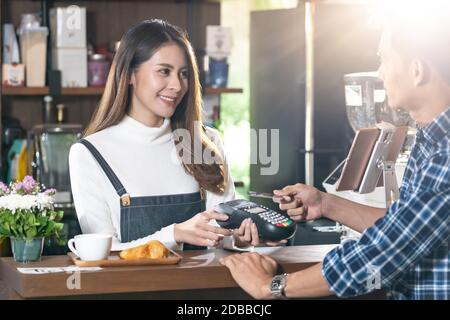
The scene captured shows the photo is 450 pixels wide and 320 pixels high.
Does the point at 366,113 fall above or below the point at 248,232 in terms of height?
above

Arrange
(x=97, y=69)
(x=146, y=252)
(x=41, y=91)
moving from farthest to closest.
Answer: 1. (x=97, y=69)
2. (x=41, y=91)
3. (x=146, y=252)

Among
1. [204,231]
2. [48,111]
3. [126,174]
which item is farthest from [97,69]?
[204,231]

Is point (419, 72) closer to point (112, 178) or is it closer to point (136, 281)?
point (136, 281)

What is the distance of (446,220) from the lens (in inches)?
69.0

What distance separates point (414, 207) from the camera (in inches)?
69.1

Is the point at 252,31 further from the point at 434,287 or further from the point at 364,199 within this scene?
the point at 434,287

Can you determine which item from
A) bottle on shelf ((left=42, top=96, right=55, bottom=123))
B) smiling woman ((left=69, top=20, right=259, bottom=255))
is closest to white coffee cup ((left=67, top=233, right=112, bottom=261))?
smiling woman ((left=69, top=20, right=259, bottom=255))

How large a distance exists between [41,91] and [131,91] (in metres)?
1.71

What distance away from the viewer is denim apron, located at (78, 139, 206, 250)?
9.06ft

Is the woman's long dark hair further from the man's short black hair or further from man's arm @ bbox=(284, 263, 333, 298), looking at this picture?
the man's short black hair

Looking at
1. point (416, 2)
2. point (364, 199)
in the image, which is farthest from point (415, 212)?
point (364, 199)

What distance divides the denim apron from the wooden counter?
0.42 m

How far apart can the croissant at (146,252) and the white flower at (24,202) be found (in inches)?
9.9
